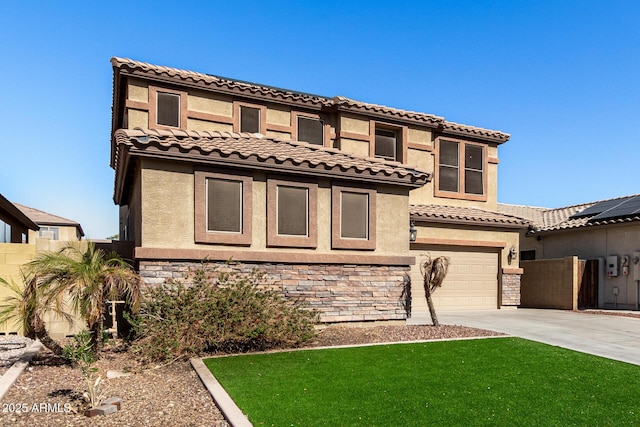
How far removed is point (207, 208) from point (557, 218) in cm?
1934

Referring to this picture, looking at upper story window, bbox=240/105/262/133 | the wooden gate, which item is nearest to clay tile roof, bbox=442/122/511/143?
the wooden gate

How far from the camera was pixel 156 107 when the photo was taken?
15367 mm

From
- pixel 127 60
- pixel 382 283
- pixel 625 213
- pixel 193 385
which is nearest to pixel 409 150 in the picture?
pixel 382 283

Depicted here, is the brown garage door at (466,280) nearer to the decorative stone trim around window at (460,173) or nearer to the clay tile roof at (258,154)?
the decorative stone trim around window at (460,173)

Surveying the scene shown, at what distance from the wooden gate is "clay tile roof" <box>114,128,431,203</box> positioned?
10072 millimetres

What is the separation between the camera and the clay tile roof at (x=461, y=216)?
17.1m

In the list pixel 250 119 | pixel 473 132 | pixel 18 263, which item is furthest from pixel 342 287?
pixel 473 132

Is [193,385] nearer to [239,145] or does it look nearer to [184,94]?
[239,145]

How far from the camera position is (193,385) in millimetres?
7359

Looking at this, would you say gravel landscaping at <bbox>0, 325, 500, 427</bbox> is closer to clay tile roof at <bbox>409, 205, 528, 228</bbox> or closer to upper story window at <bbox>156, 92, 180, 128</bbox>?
upper story window at <bbox>156, 92, 180, 128</bbox>

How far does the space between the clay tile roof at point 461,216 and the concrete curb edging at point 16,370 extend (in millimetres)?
11634

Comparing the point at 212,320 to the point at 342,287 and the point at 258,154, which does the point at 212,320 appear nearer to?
the point at 342,287

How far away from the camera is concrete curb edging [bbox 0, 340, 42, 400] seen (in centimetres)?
722

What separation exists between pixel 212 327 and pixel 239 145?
482 cm
